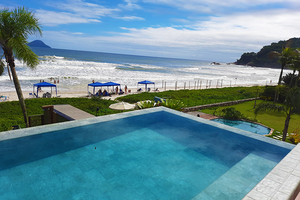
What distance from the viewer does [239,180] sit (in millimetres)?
4117

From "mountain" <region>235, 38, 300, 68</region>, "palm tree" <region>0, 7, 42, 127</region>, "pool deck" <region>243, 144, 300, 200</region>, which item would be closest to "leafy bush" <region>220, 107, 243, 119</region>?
"pool deck" <region>243, 144, 300, 200</region>

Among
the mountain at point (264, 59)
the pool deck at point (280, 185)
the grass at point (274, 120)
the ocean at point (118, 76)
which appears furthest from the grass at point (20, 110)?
the mountain at point (264, 59)

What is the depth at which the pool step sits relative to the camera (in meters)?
3.64

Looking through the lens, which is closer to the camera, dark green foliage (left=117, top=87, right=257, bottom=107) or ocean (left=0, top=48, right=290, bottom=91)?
dark green foliage (left=117, top=87, right=257, bottom=107)

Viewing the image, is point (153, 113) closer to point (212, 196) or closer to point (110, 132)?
point (110, 132)

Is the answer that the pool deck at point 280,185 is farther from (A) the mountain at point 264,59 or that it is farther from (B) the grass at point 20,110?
(A) the mountain at point 264,59

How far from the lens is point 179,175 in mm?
4301

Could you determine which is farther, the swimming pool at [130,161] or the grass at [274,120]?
the grass at [274,120]

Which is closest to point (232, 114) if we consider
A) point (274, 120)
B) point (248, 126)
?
point (248, 126)

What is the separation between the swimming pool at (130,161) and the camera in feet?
12.2

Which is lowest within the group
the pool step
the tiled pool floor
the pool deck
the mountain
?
the tiled pool floor

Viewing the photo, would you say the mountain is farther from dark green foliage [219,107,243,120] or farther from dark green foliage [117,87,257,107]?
dark green foliage [219,107,243,120]

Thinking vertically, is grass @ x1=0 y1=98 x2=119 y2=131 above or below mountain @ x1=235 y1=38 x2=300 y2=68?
below

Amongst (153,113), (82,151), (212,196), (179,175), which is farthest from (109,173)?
(153,113)
